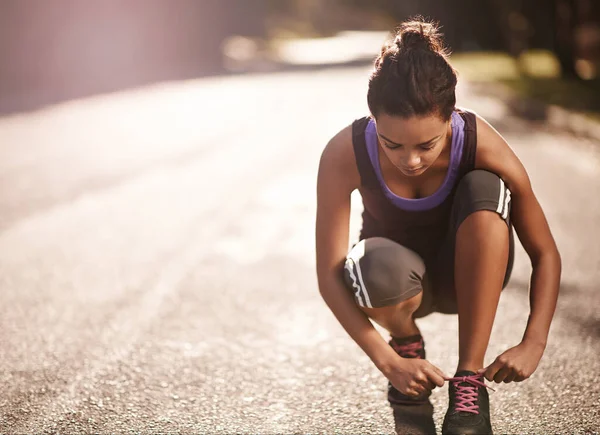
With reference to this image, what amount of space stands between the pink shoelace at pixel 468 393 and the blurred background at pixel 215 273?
0.35m

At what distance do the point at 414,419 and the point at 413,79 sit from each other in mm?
1306

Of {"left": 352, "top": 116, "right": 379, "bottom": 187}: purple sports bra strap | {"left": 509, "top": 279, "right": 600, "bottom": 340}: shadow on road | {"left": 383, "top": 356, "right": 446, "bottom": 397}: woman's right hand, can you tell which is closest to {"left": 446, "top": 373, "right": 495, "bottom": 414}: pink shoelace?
{"left": 383, "top": 356, "right": 446, "bottom": 397}: woman's right hand

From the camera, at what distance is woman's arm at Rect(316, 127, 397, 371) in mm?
2736

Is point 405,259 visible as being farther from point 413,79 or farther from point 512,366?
point 413,79

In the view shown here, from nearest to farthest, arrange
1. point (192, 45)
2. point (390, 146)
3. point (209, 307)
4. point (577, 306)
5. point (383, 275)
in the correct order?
1. point (390, 146)
2. point (383, 275)
3. point (577, 306)
4. point (209, 307)
5. point (192, 45)

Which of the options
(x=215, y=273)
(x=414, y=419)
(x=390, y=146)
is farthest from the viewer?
(x=215, y=273)

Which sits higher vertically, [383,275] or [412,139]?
[412,139]

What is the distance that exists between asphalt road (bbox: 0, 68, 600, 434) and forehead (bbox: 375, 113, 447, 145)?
1.10 meters

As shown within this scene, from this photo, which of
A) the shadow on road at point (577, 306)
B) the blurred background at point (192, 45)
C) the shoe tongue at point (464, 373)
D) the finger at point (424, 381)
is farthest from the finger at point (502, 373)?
the blurred background at point (192, 45)

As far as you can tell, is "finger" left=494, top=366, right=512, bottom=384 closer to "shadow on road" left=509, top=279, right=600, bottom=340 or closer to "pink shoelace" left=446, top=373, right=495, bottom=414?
"pink shoelace" left=446, top=373, right=495, bottom=414

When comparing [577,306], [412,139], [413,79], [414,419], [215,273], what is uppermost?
[413,79]

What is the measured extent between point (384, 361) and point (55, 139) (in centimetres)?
974

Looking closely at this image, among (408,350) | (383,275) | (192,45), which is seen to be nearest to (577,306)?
(408,350)

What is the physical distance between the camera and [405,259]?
274cm
